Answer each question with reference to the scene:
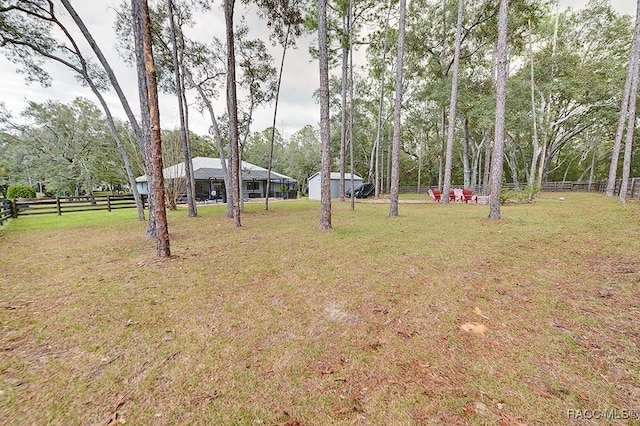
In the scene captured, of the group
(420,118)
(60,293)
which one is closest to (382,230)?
(60,293)

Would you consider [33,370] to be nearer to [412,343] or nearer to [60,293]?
[60,293]

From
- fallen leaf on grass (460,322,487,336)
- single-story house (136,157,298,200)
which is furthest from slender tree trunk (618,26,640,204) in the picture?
single-story house (136,157,298,200)

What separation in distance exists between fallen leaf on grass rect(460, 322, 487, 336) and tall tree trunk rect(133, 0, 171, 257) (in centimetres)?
488

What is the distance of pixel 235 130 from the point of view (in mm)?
8453

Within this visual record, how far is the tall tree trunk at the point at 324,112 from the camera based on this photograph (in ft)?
22.1

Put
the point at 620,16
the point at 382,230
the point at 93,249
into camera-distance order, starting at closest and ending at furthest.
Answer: the point at 93,249 < the point at 382,230 < the point at 620,16

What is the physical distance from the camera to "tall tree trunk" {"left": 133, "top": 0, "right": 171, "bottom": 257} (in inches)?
173

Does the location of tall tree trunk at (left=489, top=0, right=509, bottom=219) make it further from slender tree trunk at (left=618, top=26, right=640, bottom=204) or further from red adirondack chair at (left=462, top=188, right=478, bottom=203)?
slender tree trunk at (left=618, top=26, right=640, bottom=204)

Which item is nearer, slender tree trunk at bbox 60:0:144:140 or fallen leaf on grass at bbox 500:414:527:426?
fallen leaf on grass at bbox 500:414:527:426

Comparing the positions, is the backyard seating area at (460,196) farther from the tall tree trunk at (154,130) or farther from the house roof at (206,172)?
the tall tree trunk at (154,130)

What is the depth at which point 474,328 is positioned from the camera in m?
2.45

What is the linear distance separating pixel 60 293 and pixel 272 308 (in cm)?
298

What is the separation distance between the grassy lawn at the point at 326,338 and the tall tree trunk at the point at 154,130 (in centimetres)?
59

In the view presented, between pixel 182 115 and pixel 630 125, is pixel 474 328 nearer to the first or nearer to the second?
pixel 182 115
